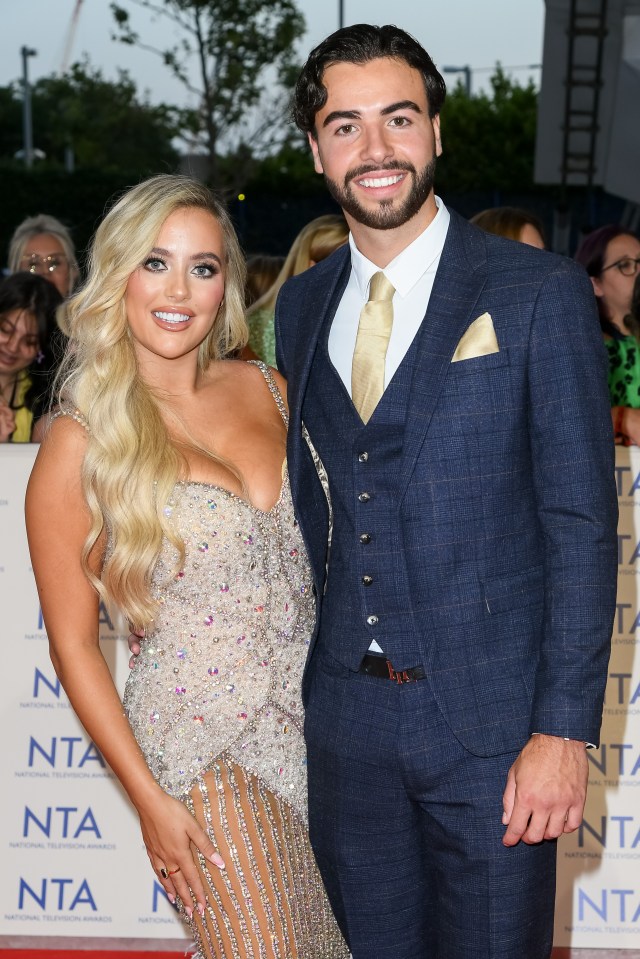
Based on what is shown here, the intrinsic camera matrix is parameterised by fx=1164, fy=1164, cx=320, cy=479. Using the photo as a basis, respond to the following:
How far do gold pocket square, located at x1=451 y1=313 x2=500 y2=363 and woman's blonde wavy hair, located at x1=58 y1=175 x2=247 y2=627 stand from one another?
652mm

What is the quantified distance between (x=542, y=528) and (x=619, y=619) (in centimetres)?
153

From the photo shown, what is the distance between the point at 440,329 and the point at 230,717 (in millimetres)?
918

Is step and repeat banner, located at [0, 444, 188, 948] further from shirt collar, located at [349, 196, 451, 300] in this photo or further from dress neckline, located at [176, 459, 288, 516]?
shirt collar, located at [349, 196, 451, 300]

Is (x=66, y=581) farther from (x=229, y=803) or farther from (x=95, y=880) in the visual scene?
(x=95, y=880)

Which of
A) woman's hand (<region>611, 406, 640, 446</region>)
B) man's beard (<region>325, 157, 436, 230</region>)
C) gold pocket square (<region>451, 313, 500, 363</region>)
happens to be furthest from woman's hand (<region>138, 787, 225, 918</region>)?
woman's hand (<region>611, 406, 640, 446</region>)

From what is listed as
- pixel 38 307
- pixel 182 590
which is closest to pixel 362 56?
pixel 182 590

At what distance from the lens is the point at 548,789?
2045 millimetres

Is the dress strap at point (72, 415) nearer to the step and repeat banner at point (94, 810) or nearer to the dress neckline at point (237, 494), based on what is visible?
the dress neckline at point (237, 494)

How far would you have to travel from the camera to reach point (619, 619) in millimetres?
3549

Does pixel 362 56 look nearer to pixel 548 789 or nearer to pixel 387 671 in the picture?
pixel 387 671

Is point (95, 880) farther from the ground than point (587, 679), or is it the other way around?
point (587, 679)

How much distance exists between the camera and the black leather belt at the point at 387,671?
2244 millimetres

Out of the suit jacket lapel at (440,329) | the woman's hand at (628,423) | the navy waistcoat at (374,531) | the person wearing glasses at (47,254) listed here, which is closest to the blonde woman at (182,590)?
the navy waistcoat at (374,531)

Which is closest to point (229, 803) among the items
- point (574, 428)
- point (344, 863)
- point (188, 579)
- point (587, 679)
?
point (344, 863)
